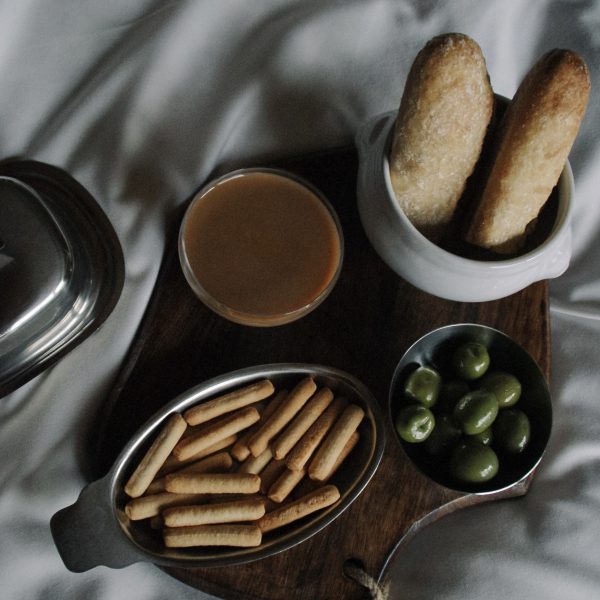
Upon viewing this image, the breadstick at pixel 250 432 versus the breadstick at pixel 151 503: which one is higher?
the breadstick at pixel 151 503

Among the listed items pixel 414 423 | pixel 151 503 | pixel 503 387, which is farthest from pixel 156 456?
pixel 503 387

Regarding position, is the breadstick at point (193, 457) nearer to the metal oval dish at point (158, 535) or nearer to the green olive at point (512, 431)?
the metal oval dish at point (158, 535)

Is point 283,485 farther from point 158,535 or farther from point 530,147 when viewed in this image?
point 530,147

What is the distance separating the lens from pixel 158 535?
731 mm

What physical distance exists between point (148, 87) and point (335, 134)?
0.73 feet

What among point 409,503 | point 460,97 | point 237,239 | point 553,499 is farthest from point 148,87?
point 553,499

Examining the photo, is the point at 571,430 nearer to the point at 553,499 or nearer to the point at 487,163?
the point at 553,499

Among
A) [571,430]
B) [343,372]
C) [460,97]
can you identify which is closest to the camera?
[460,97]

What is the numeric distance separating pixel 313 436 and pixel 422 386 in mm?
125

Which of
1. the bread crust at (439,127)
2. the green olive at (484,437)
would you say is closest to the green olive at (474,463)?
the green olive at (484,437)

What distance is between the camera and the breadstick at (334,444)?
2.44ft

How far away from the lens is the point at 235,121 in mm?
841

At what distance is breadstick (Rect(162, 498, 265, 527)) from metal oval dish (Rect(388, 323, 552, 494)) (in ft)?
0.54

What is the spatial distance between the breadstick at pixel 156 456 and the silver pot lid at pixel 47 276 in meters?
0.14
